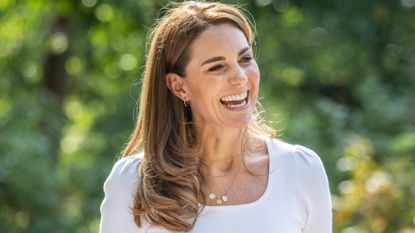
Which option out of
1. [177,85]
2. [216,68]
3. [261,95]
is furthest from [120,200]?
[261,95]

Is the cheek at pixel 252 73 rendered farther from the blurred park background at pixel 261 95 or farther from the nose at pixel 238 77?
the blurred park background at pixel 261 95

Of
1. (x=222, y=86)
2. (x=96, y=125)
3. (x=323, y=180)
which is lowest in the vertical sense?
(x=96, y=125)

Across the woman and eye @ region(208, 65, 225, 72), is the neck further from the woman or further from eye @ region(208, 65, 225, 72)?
eye @ region(208, 65, 225, 72)

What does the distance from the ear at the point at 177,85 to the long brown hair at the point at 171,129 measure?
12mm

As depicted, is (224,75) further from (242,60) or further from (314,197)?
(314,197)

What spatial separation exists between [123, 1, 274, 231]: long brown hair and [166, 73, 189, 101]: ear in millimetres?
12

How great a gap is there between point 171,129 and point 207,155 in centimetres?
12

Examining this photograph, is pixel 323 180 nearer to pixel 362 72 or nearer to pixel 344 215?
pixel 344 215

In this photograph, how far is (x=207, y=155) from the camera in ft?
9.99

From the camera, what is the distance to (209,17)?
9.64ft

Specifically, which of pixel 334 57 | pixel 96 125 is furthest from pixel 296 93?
pixel 96 125

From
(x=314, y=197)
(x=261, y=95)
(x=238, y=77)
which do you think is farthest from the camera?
(x=261, y=95)

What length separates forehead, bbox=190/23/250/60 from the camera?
2.89m

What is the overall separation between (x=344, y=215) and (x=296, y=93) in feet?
14.4
